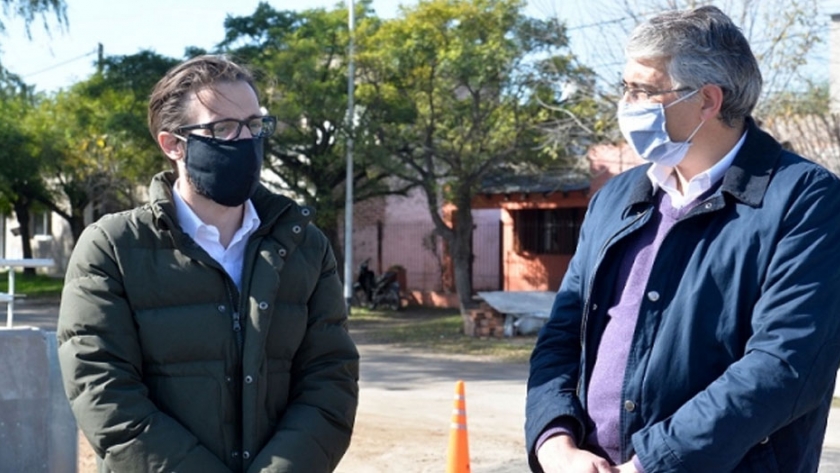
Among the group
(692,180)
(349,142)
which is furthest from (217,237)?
(349,142)

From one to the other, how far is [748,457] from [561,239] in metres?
26.1

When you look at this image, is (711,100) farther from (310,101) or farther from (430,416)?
(310,101)

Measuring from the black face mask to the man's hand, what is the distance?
116cm

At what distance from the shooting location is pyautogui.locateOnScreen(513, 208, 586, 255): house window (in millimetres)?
28500

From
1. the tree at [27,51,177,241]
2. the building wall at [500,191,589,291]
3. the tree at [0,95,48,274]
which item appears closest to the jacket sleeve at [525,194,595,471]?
the tree at [27,51,177,241]

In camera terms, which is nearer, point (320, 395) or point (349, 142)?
point (320, 395)

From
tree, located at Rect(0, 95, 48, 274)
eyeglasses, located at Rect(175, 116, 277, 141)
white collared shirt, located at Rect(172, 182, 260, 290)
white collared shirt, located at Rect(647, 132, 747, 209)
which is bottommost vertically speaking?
white collared shirt, located at Rect(172, 182, 260, 290)

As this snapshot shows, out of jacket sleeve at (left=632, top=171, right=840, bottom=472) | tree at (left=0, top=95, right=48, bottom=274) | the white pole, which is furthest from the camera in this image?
tree at (left=0, top=95, right=48, bottom=274)

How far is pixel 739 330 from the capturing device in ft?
9.43

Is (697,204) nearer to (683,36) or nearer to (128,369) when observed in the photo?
(683,36)

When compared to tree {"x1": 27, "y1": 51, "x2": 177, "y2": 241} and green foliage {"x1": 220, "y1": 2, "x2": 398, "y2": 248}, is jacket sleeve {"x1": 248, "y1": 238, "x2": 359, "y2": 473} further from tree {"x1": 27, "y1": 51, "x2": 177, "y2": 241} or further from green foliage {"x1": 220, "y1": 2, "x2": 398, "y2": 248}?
tree {"x1": 27, "y1": 51, "x2": 177, "y2": 241}

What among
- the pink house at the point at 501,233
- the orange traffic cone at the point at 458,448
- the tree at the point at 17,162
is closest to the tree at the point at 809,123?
the pink house at the point at 501,233

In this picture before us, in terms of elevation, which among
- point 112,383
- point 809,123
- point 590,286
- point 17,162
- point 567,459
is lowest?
point 567,459

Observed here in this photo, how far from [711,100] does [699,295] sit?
1.79 ft
